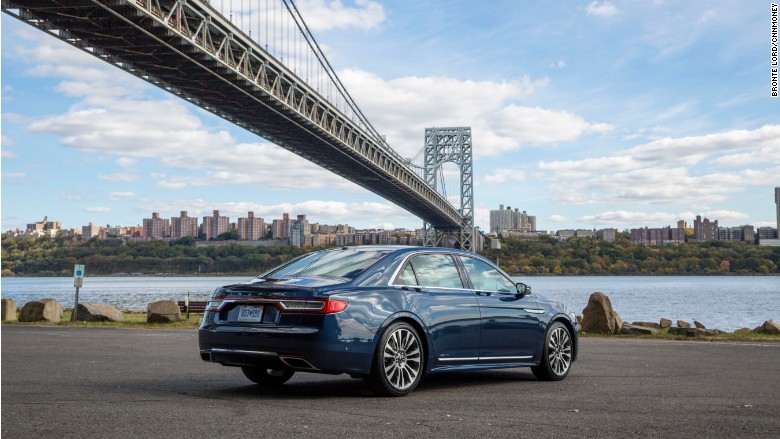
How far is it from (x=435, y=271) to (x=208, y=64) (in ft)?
87.5

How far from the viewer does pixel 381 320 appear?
786cm

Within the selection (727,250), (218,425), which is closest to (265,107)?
(218,425)

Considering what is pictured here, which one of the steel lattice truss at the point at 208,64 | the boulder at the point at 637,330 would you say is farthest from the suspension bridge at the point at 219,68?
the boulder at the point at 637,330

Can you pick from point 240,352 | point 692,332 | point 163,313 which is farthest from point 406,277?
point 163,313

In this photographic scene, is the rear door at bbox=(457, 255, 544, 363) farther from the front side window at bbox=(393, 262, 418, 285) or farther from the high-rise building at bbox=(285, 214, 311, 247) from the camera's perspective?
the high-rise building at bbox=(285, 214, 311, 247)

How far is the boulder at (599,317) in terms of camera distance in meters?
20.1

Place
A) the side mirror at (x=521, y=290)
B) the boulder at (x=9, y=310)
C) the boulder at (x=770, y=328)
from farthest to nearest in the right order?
1. the boulder at (x=9, y=310)
2. the boulder at (x=770, y=328)
3. the side mirror at (x=521, y=290)

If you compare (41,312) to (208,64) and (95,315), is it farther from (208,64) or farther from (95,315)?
(208,64)

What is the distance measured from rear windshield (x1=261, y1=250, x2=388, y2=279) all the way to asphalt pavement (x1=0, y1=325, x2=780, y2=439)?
106 cm

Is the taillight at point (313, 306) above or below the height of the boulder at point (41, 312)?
above

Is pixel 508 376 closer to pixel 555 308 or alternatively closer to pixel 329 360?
pixel 555 308

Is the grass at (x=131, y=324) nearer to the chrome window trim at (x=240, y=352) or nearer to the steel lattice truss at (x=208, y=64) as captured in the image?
the steel lattice truss at (x=208, y=64)

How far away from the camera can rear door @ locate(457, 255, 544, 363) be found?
895cm

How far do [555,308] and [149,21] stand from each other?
2279cm
